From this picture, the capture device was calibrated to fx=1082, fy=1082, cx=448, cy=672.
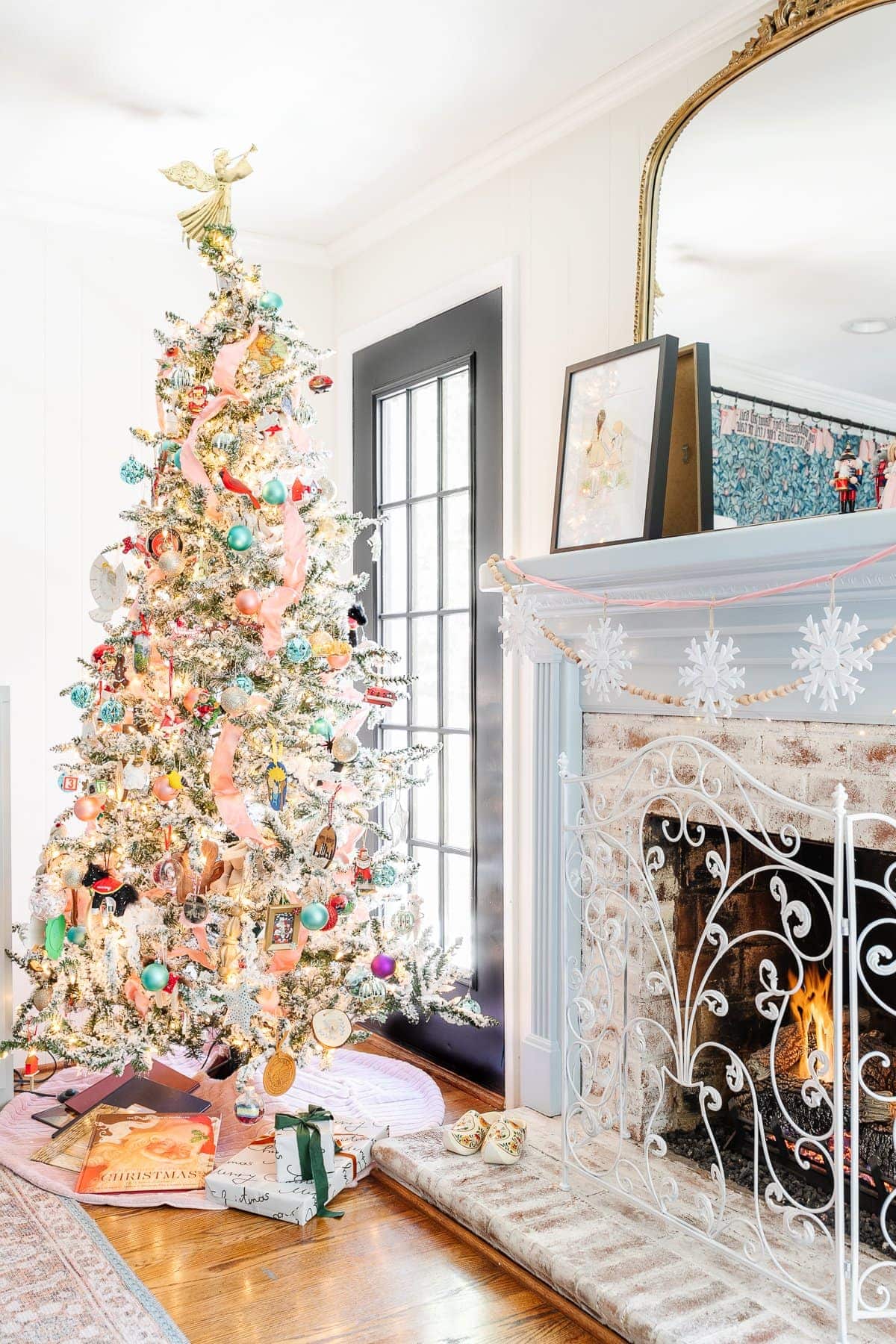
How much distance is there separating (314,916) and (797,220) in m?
1.75

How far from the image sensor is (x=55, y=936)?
8.50 feet

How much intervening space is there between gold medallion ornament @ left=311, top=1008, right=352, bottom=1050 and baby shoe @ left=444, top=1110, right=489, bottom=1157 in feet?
1.07

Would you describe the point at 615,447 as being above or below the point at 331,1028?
above

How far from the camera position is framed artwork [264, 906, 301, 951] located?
250 cm

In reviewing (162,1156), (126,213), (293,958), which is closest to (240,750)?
(293,958)

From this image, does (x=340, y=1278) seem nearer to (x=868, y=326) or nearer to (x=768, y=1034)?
(x=768, y=1034)

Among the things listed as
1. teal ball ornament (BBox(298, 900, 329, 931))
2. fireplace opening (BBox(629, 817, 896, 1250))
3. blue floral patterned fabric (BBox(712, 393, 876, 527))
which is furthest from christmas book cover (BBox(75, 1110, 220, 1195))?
blue floral patterned fabric (BBox(712, 393, 876, 527))

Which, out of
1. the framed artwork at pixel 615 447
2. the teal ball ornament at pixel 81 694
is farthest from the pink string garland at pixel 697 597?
the teal ball ornament at pixel 81 694

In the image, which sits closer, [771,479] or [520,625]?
[771,479]

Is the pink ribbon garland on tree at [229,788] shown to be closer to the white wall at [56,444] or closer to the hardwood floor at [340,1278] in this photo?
the hardwood floor at [340,1278]

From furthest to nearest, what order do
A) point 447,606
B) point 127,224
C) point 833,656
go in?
point 127,224 → point 447,606 → point 833,656

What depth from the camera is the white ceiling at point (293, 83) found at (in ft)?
7.59

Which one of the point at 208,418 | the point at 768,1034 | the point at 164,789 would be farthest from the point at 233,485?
the point at 768,1034

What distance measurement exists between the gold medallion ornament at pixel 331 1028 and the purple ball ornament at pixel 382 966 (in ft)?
0.42
